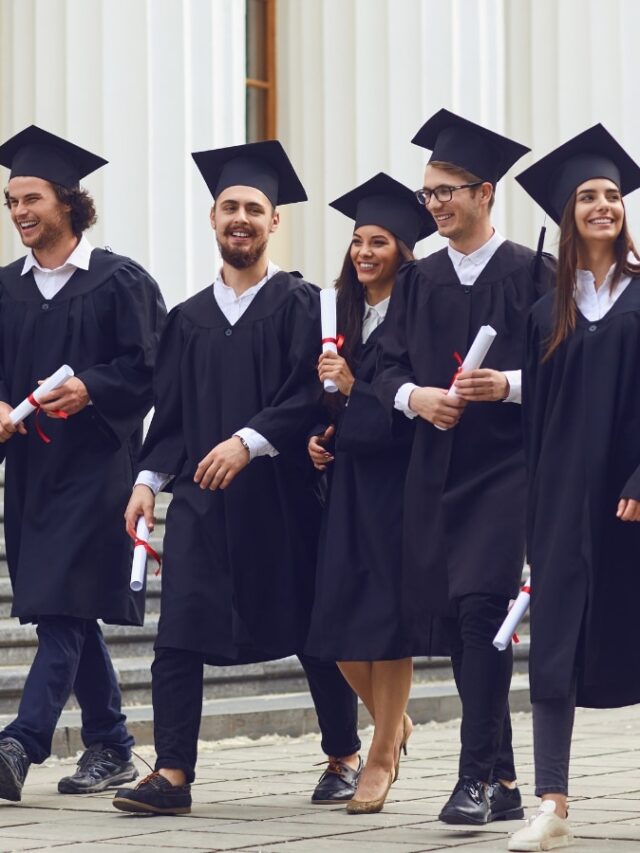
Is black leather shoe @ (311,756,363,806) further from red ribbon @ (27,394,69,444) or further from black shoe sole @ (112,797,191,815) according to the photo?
red ribbon @ (27,394,69,444)

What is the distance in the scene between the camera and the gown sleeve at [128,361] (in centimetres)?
698

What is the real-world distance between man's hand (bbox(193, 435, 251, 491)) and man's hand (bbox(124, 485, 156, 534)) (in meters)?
0.26

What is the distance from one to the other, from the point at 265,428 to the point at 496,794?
1.35 meters

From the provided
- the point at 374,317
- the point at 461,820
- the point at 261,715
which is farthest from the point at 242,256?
the point at 261,715

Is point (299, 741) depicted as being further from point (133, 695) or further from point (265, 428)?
point (265, 428)

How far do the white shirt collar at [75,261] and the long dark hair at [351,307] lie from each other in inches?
38.8

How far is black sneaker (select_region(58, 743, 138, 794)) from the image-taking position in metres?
7.05

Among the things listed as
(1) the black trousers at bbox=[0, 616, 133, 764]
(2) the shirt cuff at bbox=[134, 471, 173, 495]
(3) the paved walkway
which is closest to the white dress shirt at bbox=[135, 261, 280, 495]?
(2) the shirt cuff at bbox=[134, 471, 173, 495]

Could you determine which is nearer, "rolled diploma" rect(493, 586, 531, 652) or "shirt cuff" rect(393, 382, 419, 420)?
"rolled diploma" rect(493, 586, 531, 652)

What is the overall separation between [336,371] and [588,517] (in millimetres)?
1159

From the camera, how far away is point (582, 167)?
19.7 feet

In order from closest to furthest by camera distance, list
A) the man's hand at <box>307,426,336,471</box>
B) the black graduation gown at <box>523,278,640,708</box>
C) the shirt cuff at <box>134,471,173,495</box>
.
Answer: the black graduation gown at <box>523,278,640,708</box>
the man's hand at <box>307,426,336,471</box>
the shirt cuff at <box>134,471,173,495</box>

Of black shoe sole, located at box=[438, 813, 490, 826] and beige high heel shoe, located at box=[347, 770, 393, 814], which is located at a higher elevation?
black shoe sole, located at box=[438, 813, 490, 826]

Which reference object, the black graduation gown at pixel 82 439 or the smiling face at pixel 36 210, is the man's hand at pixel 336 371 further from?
the smiling face at pixel 36 210
